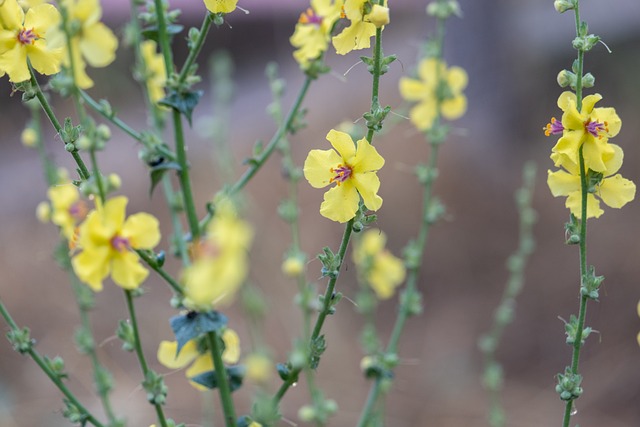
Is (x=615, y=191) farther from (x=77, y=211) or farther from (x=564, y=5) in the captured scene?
(x=77, y=211)

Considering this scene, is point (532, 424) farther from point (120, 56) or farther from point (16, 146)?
point (16, 146)

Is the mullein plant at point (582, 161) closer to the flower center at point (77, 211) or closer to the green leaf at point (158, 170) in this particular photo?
the green leaf at point (158, 170)

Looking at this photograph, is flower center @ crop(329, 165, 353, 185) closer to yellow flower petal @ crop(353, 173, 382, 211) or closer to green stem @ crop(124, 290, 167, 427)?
yellow flower petal @ crop(353, 173, 382, 211)

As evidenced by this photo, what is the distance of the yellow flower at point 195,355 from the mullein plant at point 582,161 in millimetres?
565

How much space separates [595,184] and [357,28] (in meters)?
0.44

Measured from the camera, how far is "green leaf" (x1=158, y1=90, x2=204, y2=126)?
3.65 ft

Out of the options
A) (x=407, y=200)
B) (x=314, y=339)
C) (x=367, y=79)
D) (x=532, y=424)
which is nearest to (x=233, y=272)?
(x=314, y=339)

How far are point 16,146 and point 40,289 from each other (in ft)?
5.45

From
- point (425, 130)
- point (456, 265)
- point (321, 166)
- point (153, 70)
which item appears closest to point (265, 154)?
point (321, 166)

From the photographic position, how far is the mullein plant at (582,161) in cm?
111

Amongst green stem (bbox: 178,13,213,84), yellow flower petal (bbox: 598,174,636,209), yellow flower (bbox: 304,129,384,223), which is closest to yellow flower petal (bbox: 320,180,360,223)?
yellow flower (bbox: 304,129,384,223)

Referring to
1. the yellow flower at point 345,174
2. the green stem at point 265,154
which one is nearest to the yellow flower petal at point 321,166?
the yellow flower at point 345,174

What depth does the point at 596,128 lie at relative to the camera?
3.64ft

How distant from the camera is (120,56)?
15.6ft
